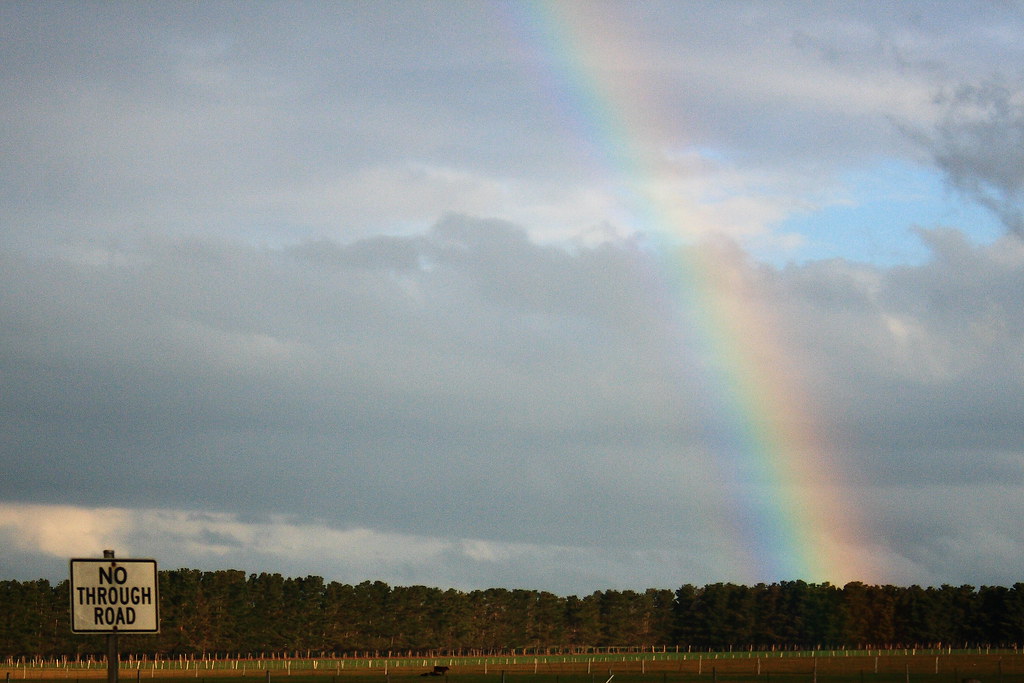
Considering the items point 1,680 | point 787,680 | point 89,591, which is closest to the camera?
point 89,591

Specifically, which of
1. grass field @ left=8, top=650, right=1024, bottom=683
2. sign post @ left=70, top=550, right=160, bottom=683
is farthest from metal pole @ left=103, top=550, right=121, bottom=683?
grass field @ left=8, top=650, right=1024, bottom=683

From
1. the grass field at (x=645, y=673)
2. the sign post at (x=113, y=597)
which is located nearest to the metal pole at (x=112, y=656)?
the sign post at (x=113, y=597)

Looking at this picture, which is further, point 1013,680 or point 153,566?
point 1013,680

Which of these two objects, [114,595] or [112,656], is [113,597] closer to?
[114,595]

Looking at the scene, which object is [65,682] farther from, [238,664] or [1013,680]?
[238,664]

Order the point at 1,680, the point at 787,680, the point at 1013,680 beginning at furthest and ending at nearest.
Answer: the point at 1,680 < the point at 787,680 < the point at 1013,680

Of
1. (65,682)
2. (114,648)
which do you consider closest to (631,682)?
(65,682)

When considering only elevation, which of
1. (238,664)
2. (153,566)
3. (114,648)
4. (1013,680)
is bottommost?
(238,664)

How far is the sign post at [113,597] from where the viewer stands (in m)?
15.5

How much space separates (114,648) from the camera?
1602 centimetres

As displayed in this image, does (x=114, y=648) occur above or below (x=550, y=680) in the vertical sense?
above

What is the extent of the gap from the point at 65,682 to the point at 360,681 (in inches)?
943

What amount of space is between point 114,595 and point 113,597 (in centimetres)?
3

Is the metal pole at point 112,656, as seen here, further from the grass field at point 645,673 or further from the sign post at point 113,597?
the grass field at point 645,673
